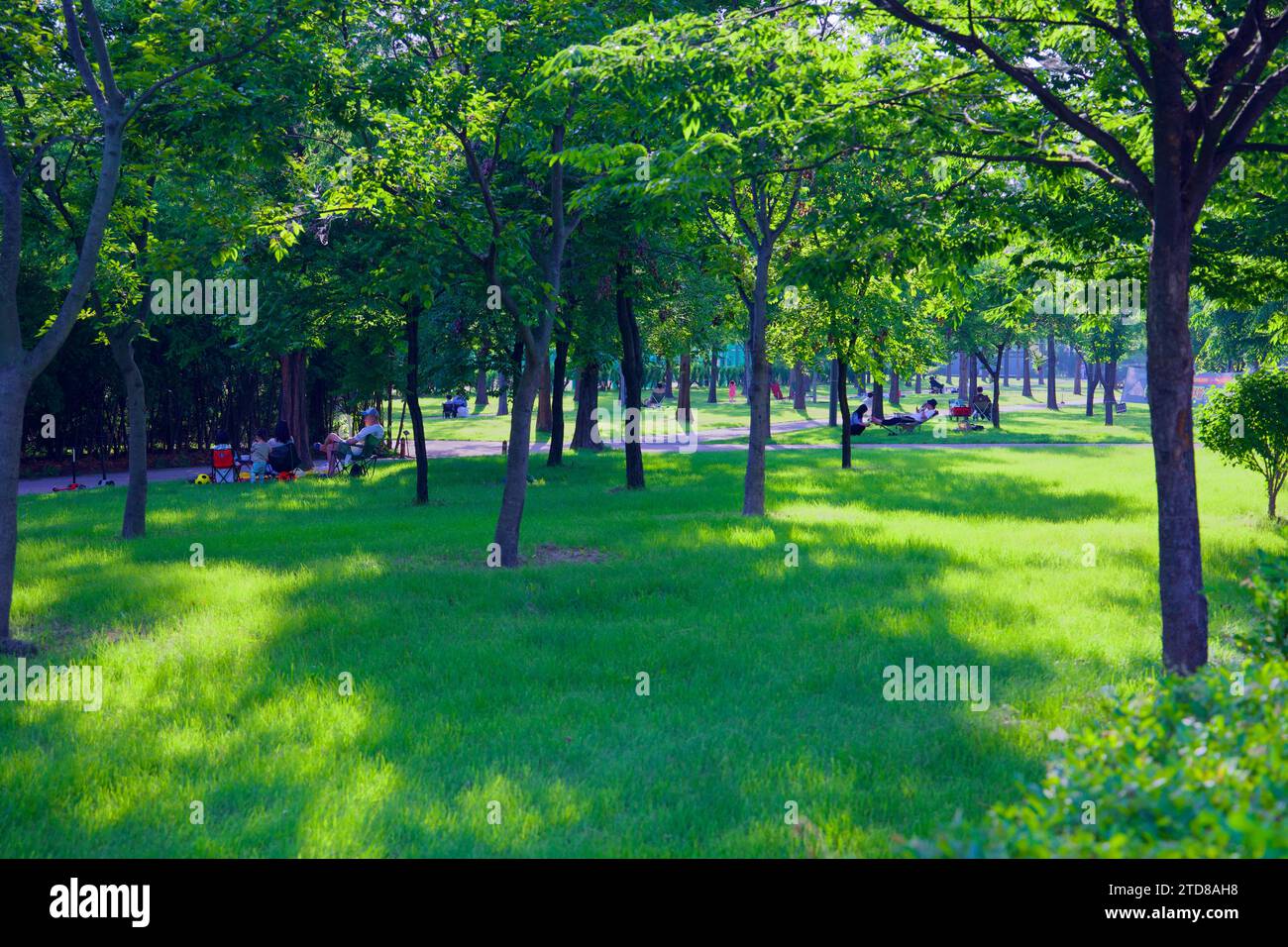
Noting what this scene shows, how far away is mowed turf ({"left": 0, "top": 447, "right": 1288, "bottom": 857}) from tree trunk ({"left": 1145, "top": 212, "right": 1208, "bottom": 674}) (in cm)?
65

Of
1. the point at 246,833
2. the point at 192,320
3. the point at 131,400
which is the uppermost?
the point at 192,320

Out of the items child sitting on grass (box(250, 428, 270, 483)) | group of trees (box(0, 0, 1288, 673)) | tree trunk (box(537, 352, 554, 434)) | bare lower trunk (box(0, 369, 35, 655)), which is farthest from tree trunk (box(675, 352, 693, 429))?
bare lower trunk (box(0, 369, 35, 655))

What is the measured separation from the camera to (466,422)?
5409cm

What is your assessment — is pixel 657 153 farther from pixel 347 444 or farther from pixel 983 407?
pixel 983 407

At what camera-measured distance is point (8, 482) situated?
30.0 feet

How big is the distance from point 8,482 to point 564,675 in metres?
5.49

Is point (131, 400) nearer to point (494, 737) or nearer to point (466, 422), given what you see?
point (494, 737)

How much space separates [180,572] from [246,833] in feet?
25.6

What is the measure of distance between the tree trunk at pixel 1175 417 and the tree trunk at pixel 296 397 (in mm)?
25052

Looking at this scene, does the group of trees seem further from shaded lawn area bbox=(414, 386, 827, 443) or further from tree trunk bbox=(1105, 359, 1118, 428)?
tree trunk bbox=(1105, 359, 1118, 428)

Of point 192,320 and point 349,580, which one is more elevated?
point 192,320

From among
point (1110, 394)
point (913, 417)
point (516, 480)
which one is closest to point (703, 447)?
point (913, 417)

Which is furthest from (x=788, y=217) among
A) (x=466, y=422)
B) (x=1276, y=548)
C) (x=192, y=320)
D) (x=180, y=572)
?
(x=466, y=422)

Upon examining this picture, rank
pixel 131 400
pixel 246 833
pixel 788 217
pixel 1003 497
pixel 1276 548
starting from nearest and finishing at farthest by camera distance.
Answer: pixel 246 833
pixel 1276 548
pixel 131 400
pixel 788 217
pixel 1003 497
